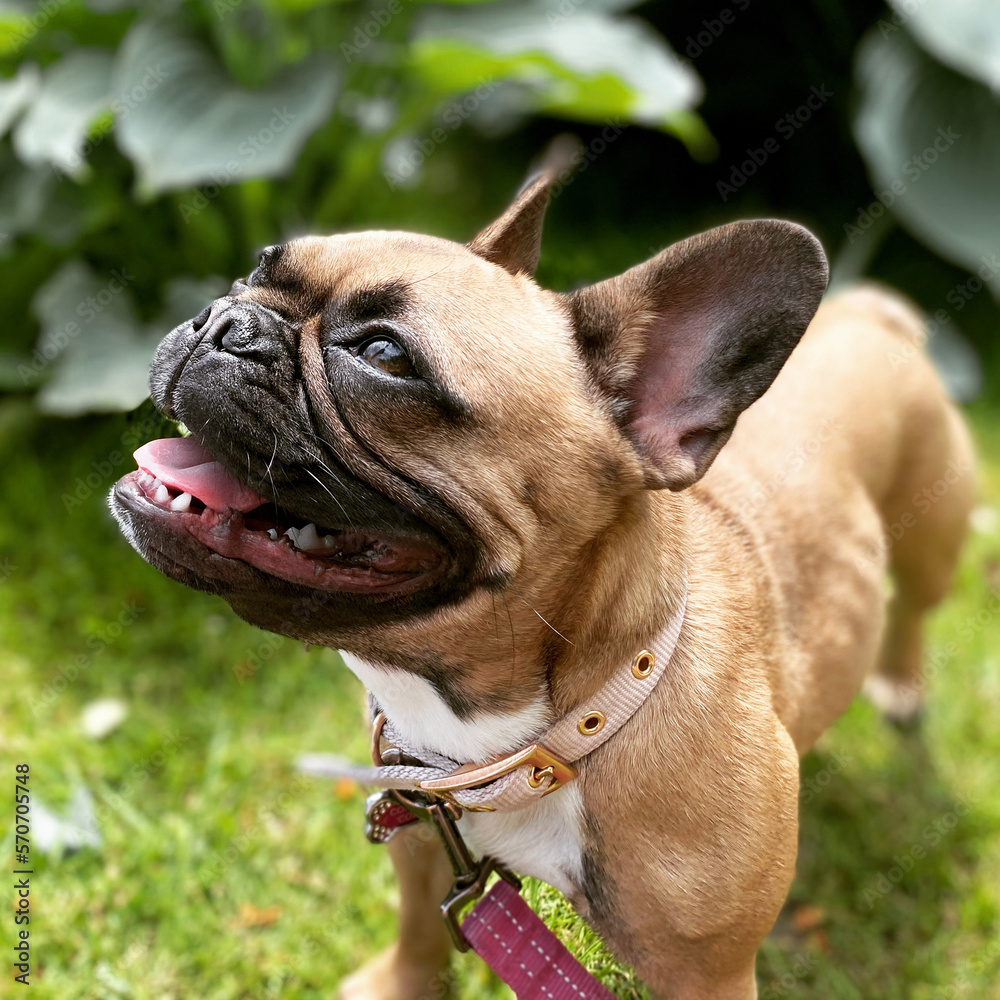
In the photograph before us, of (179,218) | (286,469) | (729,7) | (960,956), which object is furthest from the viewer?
(729,7)

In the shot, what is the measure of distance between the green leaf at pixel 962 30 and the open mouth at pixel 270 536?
3.91 m

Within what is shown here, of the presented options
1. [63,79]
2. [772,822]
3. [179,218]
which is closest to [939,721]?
[772,822]

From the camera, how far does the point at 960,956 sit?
10.1ft

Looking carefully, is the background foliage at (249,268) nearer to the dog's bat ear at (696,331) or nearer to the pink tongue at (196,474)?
the pink tongue at (196,474)

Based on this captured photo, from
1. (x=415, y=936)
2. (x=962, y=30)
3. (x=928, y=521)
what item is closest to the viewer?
(x=415, y=936)

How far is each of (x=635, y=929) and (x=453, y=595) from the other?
2.39ft

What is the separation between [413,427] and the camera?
176 centimetres

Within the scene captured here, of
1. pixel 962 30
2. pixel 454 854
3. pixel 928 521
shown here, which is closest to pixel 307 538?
pixel 454 854

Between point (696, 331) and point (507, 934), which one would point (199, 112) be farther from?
point (507, 934)

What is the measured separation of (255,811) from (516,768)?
1665 mm

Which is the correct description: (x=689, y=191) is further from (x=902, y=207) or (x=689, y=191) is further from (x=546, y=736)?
(x=546, y=736)

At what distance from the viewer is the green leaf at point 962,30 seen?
454 centimetres

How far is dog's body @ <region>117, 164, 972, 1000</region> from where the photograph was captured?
1771mm

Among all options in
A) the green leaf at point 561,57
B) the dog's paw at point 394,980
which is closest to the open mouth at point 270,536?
the dog's paw at point 394,980
